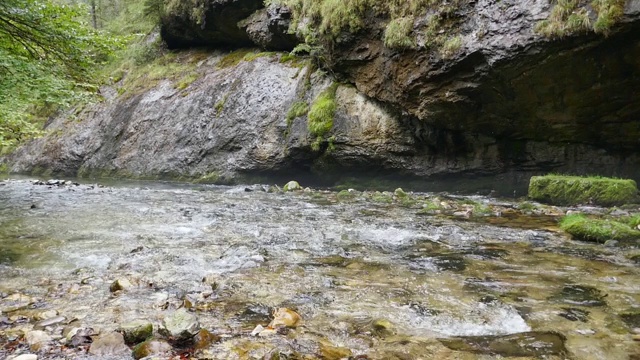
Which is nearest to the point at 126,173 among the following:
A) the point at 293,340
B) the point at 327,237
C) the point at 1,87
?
the point at 1,87

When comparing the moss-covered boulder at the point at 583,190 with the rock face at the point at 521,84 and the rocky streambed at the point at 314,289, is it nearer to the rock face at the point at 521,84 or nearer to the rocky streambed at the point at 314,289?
the rocky streambed at the point at 314,289

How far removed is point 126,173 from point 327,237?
13.9 m

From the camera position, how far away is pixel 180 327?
8.74 feet

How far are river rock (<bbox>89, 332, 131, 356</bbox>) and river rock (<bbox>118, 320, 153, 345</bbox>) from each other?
4cm

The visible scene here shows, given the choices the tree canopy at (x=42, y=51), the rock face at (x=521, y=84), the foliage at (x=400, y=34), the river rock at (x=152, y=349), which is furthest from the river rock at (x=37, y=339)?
the foliage at (x=400, y=34)

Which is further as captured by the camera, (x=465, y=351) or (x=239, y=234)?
(x=239, y=234)

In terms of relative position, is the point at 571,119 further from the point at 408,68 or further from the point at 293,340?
the point at 293,340

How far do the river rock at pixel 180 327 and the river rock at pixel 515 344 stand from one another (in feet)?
5.18

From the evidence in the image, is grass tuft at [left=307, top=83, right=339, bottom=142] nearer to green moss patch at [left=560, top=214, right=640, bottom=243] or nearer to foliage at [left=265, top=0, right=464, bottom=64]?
foliage at [left=265, top=0, right=464, bottom=64]

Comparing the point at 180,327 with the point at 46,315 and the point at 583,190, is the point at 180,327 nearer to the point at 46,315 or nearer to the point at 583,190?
the point at 46,315

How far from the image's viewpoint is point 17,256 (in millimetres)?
4809

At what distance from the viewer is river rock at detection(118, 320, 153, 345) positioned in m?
2.67

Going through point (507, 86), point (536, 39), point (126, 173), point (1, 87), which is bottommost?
point (126, 173)

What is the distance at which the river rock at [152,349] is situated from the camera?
2.47m
